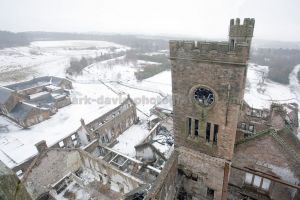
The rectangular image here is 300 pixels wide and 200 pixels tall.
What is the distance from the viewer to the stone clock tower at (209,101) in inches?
399

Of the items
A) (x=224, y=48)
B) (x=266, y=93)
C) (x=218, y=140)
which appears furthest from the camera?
(x=266, y=93)

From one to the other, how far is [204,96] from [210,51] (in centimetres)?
271

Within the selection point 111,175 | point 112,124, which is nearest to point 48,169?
point 111,175

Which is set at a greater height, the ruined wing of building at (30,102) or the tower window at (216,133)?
the tower window at (216,133)

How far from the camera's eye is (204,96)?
1162cm

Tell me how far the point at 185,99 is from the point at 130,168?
35.2 feet

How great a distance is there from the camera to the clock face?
37.1ft

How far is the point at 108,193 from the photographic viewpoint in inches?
722

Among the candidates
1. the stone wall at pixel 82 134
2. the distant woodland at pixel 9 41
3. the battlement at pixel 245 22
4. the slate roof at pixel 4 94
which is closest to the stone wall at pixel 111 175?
the stone wall at pixel 82 134

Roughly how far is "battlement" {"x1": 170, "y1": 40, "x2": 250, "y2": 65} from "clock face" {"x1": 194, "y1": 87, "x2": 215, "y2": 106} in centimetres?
187

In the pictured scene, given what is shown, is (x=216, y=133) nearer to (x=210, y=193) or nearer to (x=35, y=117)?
(x=210, y=193)

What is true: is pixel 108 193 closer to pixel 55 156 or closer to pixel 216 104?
pixel 55 156

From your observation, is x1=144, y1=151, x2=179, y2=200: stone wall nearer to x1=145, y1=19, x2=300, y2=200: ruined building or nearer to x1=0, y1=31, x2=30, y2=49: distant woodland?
x1=145, y1=19, x2=300, y2=200: ruined building

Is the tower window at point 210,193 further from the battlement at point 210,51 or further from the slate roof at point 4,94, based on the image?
the slate roof at point 4,94
